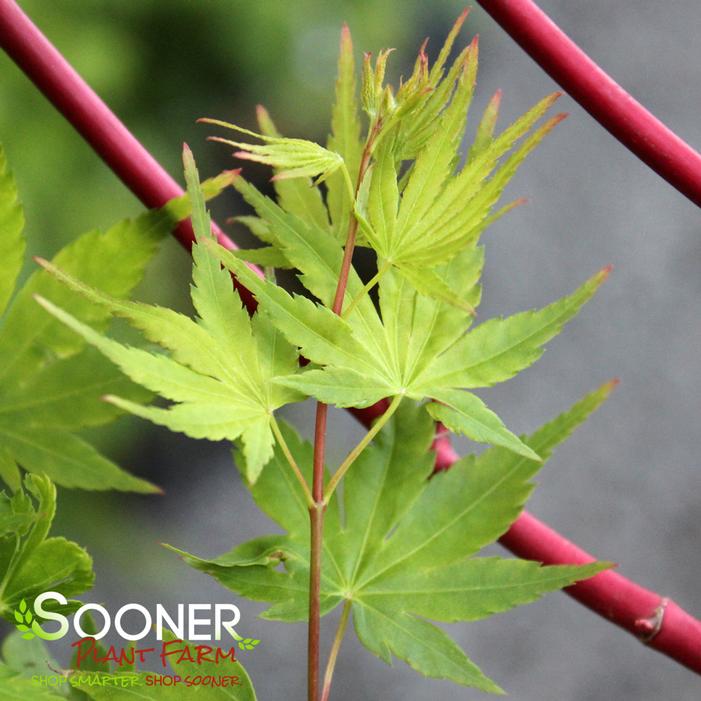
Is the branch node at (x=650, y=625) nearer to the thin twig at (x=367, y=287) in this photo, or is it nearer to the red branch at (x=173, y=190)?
the red branch at (x=173, y=190)

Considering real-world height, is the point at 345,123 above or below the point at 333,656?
above

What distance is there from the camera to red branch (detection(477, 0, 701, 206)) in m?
0.20

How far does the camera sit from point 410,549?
238 millimetres

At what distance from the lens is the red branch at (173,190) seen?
223mm

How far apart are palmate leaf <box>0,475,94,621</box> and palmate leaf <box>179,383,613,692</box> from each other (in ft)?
0.10

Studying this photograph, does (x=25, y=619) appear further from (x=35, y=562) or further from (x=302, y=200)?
(x=302, y=200)

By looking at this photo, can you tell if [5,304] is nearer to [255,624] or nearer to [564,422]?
[564,422]

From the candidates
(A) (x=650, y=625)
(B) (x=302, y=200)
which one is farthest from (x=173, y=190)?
(A) (x=650, y=625)

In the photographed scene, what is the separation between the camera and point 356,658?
1723 mm

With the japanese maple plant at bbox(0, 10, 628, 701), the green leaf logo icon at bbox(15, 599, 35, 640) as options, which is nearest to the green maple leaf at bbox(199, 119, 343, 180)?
the japanese maple plant at bbox(0, 10, 628, 701)

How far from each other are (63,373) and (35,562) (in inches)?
2.5

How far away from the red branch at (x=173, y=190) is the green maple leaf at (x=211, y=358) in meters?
0.04

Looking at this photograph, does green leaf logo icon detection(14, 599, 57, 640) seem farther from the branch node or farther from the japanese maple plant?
the branch node

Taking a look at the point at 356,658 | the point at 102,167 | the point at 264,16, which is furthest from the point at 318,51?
the point at 356,658
